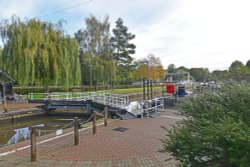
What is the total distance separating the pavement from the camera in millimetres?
5551

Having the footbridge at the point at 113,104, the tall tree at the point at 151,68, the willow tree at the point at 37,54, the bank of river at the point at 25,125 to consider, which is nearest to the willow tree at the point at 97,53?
the willow tree at the point at 37,54

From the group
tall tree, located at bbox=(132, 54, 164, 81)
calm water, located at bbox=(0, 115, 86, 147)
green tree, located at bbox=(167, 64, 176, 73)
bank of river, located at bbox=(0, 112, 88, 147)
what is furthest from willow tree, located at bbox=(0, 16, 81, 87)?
green tree, located at bbox=(167, 64, 176, 73)

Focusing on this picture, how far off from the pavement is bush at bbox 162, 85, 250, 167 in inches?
47.3

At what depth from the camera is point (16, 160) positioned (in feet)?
19.0

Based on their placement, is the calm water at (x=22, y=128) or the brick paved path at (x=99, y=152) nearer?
the brick paved path at (x=99, y=152)

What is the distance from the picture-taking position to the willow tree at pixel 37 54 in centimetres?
1973

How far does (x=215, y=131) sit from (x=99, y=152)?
4280mm

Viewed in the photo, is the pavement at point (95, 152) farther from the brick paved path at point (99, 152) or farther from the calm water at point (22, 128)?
the calm water at point (22, 128)

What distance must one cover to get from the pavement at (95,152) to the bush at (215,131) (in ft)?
3.94

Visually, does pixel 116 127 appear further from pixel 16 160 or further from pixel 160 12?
pixel 160 12

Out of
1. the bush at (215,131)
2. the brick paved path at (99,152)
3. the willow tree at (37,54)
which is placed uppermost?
the willow tree at (37,54)

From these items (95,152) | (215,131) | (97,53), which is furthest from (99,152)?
(97,53)

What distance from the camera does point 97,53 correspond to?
3472 cm

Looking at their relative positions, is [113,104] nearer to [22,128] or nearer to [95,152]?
[22,128]
